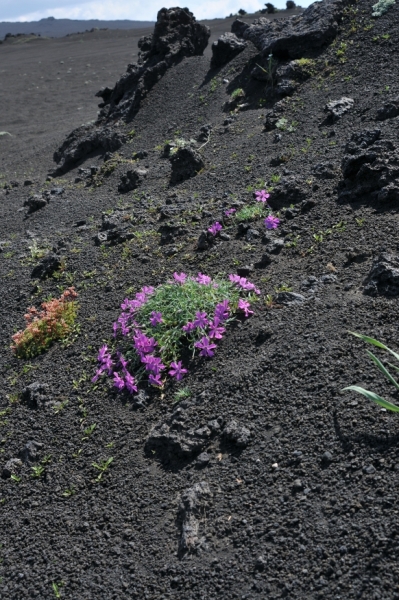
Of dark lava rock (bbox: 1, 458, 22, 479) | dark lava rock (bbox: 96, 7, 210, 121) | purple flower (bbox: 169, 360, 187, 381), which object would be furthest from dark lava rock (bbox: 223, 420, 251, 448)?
dark lava rock (bbox: 96, 7, 210, 121)

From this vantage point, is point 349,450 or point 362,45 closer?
point 349,450

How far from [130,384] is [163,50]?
8900 mm

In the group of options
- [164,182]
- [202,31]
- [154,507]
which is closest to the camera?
[154,507]

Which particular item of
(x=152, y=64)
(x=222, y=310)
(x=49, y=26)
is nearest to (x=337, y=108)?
(x=222, y=310)

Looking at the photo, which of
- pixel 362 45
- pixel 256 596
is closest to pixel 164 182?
pixel 362 45

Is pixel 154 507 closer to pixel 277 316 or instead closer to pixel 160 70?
pixel 277 316

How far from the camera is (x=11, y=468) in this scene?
12.2 feet

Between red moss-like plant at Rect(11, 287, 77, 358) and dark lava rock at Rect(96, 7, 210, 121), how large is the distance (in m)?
6.66

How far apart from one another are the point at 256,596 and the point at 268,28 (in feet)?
29.1

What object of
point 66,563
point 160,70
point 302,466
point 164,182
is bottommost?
point 66,563

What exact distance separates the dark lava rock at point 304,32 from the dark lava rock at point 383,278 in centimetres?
563

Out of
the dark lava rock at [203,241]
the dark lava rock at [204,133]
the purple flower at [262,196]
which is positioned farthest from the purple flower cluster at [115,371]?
the dark lava rock at [204,133]

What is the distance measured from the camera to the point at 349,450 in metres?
2.89

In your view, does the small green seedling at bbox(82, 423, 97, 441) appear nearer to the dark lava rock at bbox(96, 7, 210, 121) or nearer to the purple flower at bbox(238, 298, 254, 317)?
the purple flower at bbox(238, 298, 254, 317)
